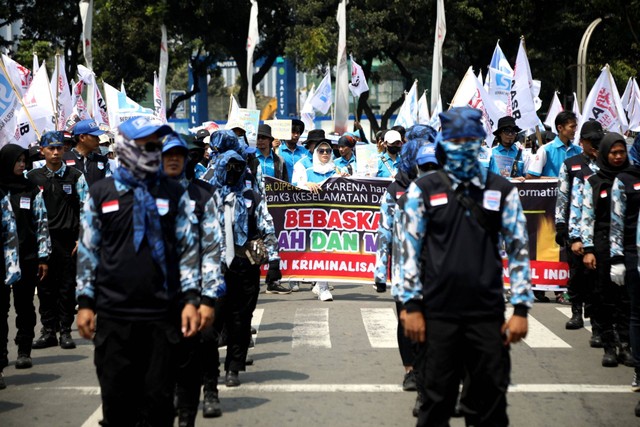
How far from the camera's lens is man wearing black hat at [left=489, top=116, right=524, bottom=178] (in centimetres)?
1348

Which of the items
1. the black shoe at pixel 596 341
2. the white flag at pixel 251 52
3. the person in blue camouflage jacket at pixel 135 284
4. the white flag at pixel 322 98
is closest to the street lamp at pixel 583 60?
the white flag at pixel 322 98

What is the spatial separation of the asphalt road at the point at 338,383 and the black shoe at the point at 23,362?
0.06 m

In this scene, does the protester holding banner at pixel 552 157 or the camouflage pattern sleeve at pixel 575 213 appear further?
the protester holding banner at pixel 552 157

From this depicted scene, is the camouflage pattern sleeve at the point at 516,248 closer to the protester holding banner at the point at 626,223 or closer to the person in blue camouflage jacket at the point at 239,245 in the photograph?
the protester holding banner at the point at 626,223

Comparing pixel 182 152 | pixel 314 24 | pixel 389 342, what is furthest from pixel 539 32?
pixel 182 152

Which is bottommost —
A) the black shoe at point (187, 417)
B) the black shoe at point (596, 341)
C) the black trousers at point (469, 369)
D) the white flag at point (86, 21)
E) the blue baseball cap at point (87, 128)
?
the black shoe at point (596, 341)

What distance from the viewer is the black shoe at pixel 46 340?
11.2 meters

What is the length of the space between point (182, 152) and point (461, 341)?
199 cm

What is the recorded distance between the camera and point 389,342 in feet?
36.4

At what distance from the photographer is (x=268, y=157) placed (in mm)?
15906

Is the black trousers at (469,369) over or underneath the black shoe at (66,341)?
over

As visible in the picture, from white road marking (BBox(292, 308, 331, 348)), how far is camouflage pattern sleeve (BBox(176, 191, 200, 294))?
518 cm

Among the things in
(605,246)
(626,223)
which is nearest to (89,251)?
(626,223)

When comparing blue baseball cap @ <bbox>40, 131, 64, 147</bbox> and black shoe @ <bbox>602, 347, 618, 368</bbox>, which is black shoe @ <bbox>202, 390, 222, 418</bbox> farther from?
blue baseball cap @ <bbox>40, 131, 64, 147</bbox>
